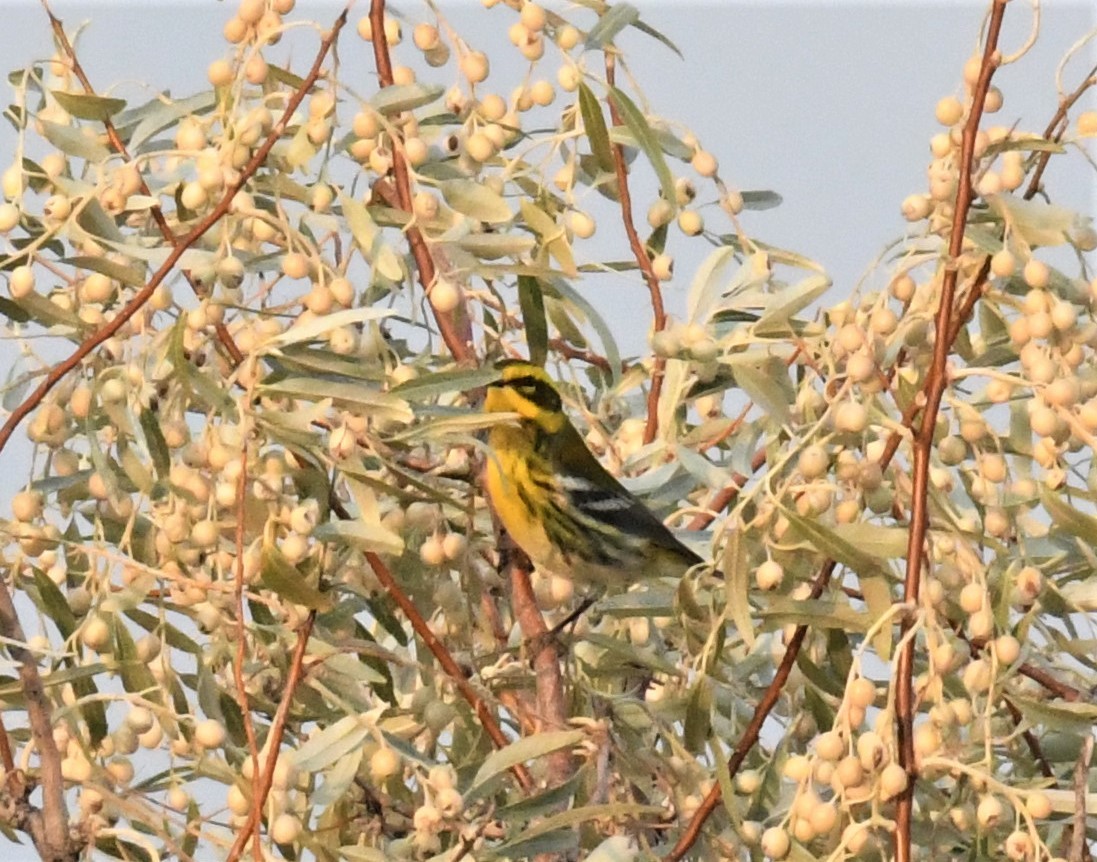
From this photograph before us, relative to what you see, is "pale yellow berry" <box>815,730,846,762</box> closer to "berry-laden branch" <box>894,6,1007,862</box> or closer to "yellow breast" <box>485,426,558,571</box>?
"berry-laden branch" <box>894,6,1007,862</box>

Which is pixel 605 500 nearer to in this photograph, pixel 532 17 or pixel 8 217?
pixel 532 17

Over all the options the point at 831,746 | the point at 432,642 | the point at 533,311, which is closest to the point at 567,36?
the point at 533,311

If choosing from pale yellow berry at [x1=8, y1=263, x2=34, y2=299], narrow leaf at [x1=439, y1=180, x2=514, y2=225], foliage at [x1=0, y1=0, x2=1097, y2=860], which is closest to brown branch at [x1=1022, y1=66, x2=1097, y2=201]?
foliage at [x1=0, y1=0, x2=1097, y2=860]

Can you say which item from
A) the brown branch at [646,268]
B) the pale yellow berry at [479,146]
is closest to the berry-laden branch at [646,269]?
the brown branch at [646,268]

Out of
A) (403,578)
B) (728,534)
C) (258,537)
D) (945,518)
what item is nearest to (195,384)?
(258,537)

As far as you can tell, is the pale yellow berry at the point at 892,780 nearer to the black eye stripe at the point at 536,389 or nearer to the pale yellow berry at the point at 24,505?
the black eye stripe at the point at 536,389

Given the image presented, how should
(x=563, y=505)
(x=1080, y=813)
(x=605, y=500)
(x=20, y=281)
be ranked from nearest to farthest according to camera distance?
(x=1080, y=813)
(x=20, y=281)
(x=605, y=500)
(x=563, y=505)

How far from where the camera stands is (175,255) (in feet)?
3.29

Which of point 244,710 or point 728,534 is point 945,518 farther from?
point 244,710

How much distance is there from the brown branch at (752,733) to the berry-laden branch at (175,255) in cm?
37

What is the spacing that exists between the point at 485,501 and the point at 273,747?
0.28m

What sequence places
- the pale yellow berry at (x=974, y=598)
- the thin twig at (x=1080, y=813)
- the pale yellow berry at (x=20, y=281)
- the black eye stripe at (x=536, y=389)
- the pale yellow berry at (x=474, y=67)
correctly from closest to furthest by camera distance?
→ the thin twig at (x=1080, y=813) < the pale yellow berry at (x=974, y=598) < the pale yellow berry at (x=20, y=281) < the pale yellow berry at (x=474, y=67) < the black eye stripe at (x=536, y=389)

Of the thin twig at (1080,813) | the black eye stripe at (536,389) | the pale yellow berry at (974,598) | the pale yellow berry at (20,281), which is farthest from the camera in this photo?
the black eye stripe at (536,389)

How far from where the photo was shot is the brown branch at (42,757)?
0.97 m
